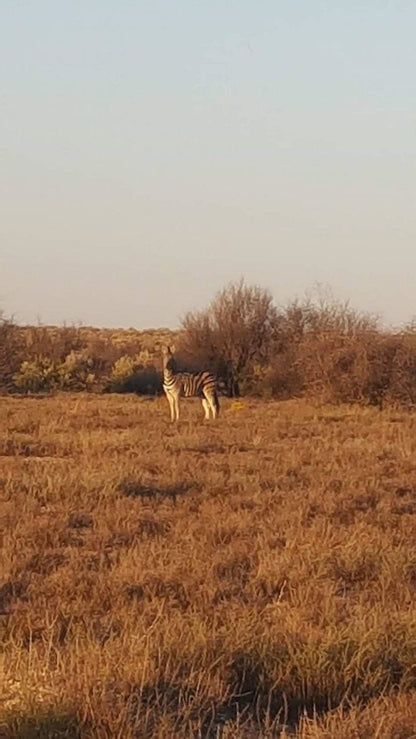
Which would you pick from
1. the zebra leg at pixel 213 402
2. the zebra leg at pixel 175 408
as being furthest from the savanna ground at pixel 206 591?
the zebra leg at pixel 213 402

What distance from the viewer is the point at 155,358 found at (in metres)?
46.5

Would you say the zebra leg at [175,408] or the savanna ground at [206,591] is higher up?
the zebra leg at [175,408]

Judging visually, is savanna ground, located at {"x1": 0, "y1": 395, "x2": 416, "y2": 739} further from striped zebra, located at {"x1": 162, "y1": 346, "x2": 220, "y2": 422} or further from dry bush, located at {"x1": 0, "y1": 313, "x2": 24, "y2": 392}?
dry bush, located at {"x1": 0, "y1": 313, "x2": 24, "y2": 392}

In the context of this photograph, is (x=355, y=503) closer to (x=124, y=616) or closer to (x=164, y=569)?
(x=164, y=569)

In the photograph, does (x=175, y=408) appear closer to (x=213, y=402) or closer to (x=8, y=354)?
(x=213, y=402)

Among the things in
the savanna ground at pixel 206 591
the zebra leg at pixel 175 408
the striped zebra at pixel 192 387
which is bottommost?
the savanna ground at pixel 206 591

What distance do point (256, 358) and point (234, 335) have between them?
3.77 ft

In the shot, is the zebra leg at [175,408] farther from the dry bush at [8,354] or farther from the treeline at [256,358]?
the dry bush at [8,354]

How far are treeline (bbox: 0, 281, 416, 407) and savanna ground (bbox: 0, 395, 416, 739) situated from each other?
1256 centimetres

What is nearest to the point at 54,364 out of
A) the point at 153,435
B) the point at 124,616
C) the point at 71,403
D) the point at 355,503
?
the point at 71,403

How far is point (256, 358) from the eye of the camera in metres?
39.4

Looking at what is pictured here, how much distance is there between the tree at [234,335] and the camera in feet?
130

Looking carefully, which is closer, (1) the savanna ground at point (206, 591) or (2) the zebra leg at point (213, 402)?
(1) the savanna ground at point (206, 591)

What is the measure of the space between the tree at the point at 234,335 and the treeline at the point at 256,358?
0.03 meters
